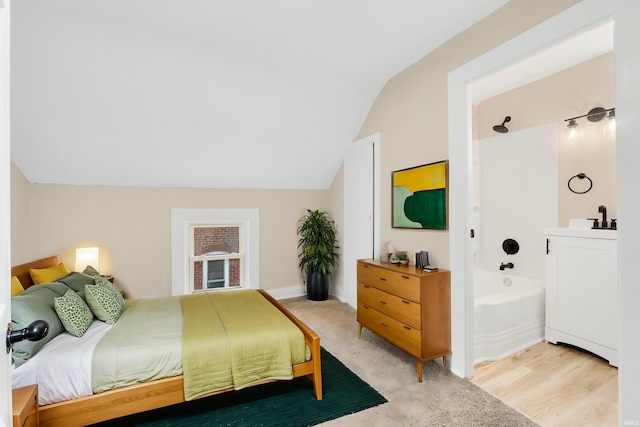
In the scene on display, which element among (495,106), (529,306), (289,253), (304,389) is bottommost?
(304,389)

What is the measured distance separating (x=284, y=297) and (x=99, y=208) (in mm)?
2877

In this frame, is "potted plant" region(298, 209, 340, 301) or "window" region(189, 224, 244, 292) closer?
"window" region(189, 224, 244, 292)

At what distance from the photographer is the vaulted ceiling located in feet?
8.30

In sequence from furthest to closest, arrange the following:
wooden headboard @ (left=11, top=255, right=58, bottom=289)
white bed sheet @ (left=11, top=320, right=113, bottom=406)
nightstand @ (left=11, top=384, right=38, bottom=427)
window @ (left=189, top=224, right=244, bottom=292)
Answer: window @ (left=189, top=224, right=244, bottom=292) < wooden headboard @ (left=11, top=255, right=58, bottom=289) < white bed sheet @ (left=11, top=320, right=113, bottom=406) < nightstand @ (left=11, top=384, right=38, bottom=427)

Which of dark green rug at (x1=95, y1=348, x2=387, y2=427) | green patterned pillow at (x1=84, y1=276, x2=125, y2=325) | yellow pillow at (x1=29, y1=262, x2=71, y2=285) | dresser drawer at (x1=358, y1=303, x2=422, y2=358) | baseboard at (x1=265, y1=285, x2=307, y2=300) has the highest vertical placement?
yellow pillow at (x1=29, y1=262, x2=71, y2=285)

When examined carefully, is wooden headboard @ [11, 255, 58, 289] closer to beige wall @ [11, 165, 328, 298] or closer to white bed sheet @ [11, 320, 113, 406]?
beige wall @ [11, 165, 328, 298]

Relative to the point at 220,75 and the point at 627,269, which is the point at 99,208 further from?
the point at 627,269

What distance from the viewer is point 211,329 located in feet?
7.93

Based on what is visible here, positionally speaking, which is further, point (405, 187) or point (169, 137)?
point (169, 137)

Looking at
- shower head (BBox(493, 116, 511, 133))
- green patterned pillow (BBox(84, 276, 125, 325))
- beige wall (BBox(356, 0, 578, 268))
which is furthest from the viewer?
shower head (BBox(493, 116, 511, 133))

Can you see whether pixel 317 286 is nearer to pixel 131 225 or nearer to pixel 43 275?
pixel 131 225

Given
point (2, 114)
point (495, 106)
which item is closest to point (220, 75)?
point (2, 114)

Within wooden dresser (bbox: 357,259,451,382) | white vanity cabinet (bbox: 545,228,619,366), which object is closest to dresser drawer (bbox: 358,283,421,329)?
wooden dresser (bbox: 357,259,451,382)

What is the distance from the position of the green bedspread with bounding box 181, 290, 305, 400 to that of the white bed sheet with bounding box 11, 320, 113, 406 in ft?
1.89
